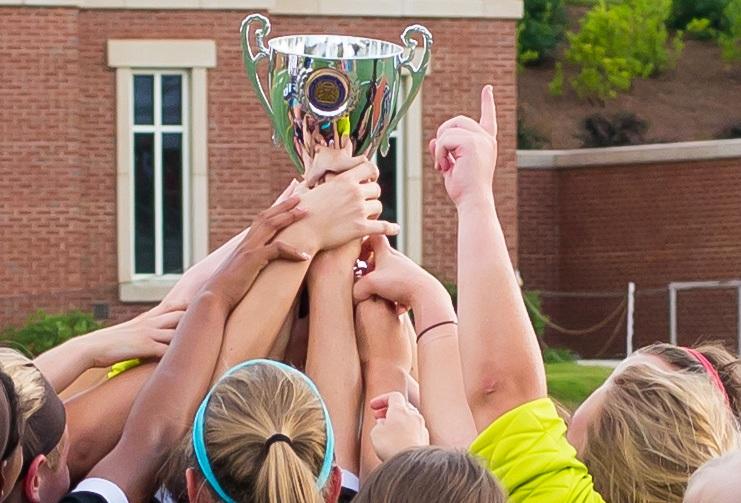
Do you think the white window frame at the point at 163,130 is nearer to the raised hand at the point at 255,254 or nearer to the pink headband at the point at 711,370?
the raised hand at the point at 255,254

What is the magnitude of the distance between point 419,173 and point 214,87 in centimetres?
275

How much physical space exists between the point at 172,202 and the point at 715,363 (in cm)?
1725

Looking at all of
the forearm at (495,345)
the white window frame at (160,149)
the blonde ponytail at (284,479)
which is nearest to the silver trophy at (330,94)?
the forearm at (495,345)

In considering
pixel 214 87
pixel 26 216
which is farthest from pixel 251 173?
pixel 26 216

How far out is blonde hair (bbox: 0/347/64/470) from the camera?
335cm

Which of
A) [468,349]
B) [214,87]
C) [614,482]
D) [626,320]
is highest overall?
[214,87]

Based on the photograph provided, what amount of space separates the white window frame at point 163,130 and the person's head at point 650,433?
17.0m

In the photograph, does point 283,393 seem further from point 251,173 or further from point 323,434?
point 251,173

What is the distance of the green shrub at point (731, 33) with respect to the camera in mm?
43594

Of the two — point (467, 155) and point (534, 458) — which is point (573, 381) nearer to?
point (467, 155)

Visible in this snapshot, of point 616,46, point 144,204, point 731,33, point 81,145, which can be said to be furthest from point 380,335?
point 731,33

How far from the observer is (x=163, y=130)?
20.7 metres

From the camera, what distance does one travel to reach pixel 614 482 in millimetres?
3467

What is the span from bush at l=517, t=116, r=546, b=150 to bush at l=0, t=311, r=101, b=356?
2012 centimetres
